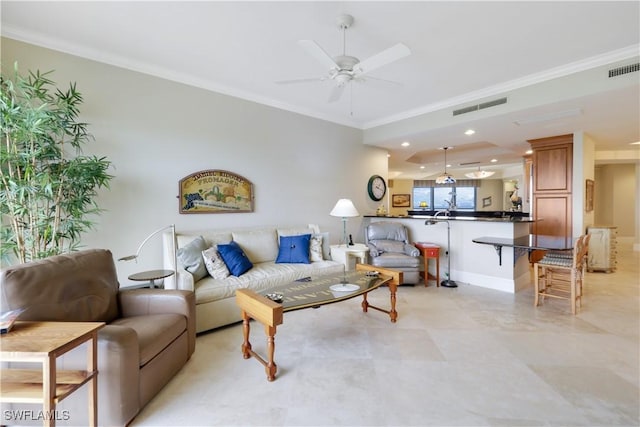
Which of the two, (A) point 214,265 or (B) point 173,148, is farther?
(B) point 173,148

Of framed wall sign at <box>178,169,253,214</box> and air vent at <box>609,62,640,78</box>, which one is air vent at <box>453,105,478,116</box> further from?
framed wall sign at <box>178,169,253,214</box>

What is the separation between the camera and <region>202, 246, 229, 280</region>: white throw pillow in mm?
3051

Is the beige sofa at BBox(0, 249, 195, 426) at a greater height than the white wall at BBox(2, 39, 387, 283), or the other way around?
the white wall at BBox(2, 39, 387, 283)

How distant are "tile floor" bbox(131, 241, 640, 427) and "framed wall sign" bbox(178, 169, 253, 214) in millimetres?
1611

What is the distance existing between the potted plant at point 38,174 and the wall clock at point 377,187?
4.44 meters

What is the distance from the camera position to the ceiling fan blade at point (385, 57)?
2.11 m

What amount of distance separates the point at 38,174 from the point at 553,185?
7.17m

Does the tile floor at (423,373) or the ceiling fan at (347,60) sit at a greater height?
the ceiling fan at (347,60)

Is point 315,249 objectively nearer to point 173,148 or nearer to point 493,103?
point 173,148

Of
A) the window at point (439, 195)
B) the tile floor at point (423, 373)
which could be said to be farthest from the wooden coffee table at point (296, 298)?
the window at point (439, 195)

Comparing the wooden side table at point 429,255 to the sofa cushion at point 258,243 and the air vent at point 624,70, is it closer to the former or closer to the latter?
the sofa cushion at point 258,243

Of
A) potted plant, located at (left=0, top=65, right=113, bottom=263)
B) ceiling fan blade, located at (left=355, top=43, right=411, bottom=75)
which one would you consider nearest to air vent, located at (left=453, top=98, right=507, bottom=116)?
ceiling fan blade, located at (left=355, top=43, right=411, bottom=75)

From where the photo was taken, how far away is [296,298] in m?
2.40

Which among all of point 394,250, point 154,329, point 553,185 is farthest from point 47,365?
point 553,185
